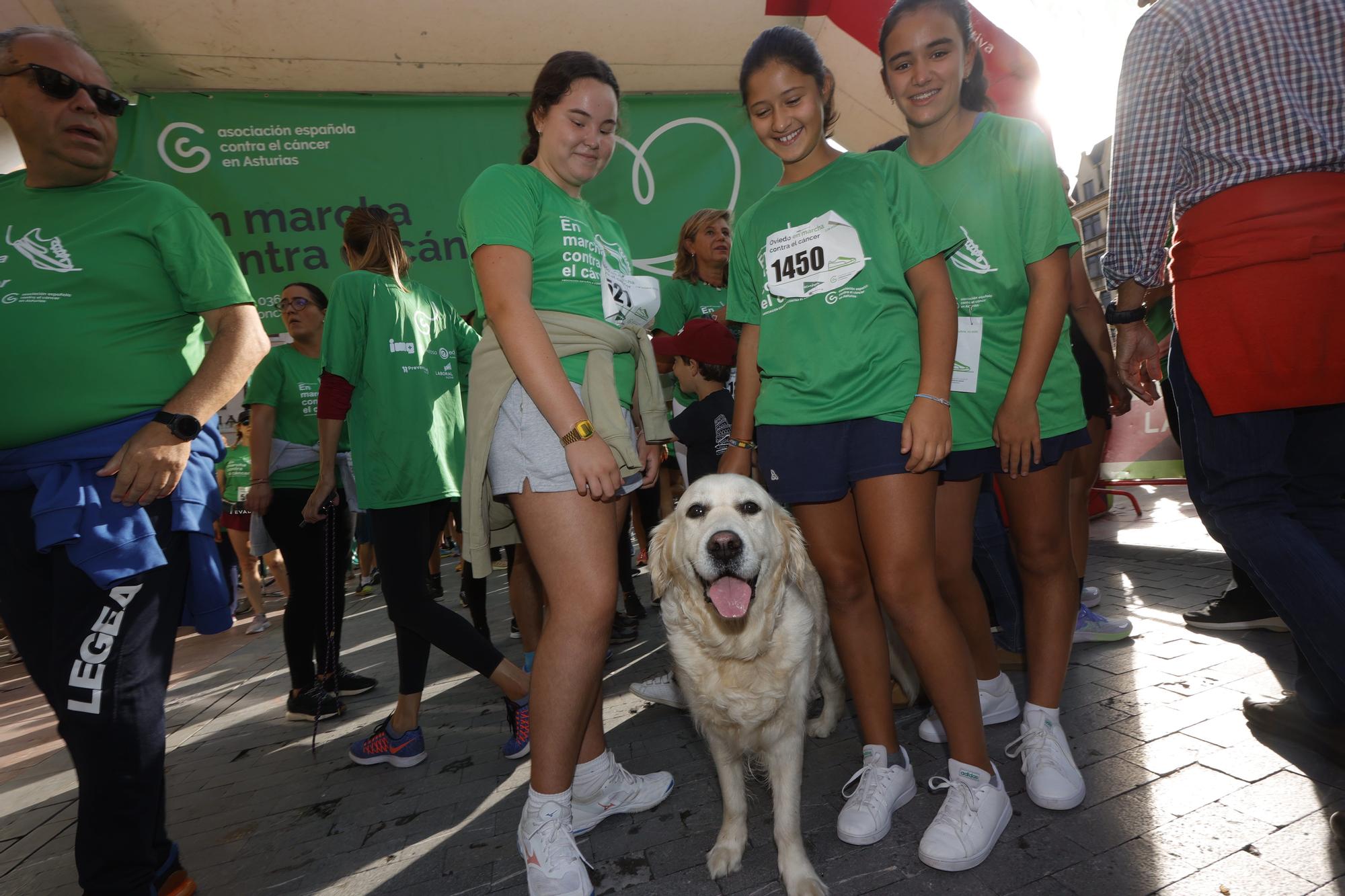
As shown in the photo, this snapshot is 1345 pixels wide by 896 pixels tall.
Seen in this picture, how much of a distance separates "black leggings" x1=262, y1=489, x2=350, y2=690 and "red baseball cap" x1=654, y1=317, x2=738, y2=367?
1.93 metres

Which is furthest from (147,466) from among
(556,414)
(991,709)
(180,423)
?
(991,709)

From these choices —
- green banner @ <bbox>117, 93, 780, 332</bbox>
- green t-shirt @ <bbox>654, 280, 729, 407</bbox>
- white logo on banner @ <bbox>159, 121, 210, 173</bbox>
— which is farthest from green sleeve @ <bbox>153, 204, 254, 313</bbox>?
white logo on banner @ <bbox>159, 121, 210, 173</bbox>

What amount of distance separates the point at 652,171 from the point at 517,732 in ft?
12.4

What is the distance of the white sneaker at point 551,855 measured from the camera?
1686 millimetres

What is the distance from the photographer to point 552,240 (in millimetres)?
1818

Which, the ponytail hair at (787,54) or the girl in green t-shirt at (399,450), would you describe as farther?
the girl in green t-shirt at (399,450)

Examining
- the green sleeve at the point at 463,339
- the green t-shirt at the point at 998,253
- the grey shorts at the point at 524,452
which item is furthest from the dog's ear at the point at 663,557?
the green sleeve at the point at 463,339

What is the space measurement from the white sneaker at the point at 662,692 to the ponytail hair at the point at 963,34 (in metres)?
2.50

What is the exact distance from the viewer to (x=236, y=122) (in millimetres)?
4125

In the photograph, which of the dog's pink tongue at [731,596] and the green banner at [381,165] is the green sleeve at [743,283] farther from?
the green banner at [381,165]

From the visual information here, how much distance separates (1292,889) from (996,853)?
59 centimetres

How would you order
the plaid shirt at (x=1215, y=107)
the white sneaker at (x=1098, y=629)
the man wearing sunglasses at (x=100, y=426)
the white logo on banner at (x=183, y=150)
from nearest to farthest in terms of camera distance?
the plaid shirt at (x=1215, y=107) → the man wearing sunglasses at (x=100, y=426) → the white sneaker at (x=1098, y=629) → the white logo on banner at (x=183, y=150)

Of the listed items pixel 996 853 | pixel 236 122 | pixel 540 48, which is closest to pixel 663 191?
pixel 540 48

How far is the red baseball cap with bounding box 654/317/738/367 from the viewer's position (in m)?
3.34
